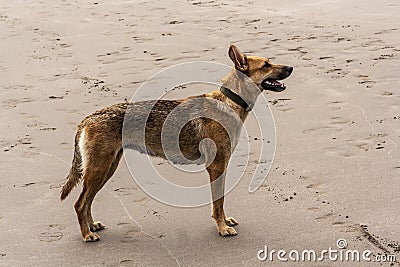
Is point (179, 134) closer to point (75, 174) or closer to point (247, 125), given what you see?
point (75, 174)

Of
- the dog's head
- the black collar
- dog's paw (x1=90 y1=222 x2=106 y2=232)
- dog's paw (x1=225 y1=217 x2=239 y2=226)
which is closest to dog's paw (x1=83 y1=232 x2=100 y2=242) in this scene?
dog's paw (x1=90 y1=222 x2=106 y2=232)

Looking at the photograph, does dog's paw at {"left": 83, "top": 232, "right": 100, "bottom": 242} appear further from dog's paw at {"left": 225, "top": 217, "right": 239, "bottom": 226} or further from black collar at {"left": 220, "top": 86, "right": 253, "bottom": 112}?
black collar at {"left": 220, "top": 86, "right": 253, "bottom": 112}

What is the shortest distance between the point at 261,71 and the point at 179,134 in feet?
3.16

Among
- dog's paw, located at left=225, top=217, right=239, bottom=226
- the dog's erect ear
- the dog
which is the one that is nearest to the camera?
the dog

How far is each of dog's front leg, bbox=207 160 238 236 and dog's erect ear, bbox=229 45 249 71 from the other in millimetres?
884

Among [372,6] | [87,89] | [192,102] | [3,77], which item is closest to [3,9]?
[3,77]

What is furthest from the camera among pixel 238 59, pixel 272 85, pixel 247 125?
pixel 247 125

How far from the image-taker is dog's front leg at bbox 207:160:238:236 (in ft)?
19.6

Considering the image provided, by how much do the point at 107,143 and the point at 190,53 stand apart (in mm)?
5773

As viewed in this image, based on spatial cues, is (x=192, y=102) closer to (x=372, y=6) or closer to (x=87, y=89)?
(x=87, y=89)

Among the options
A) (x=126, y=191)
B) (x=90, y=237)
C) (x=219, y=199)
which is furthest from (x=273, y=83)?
(x=90, y=237)

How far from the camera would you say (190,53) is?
11.4 m

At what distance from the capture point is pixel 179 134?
20.3 ft

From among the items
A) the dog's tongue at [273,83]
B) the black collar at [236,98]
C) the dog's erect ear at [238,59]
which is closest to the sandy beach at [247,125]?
the black collar at [236,98]
